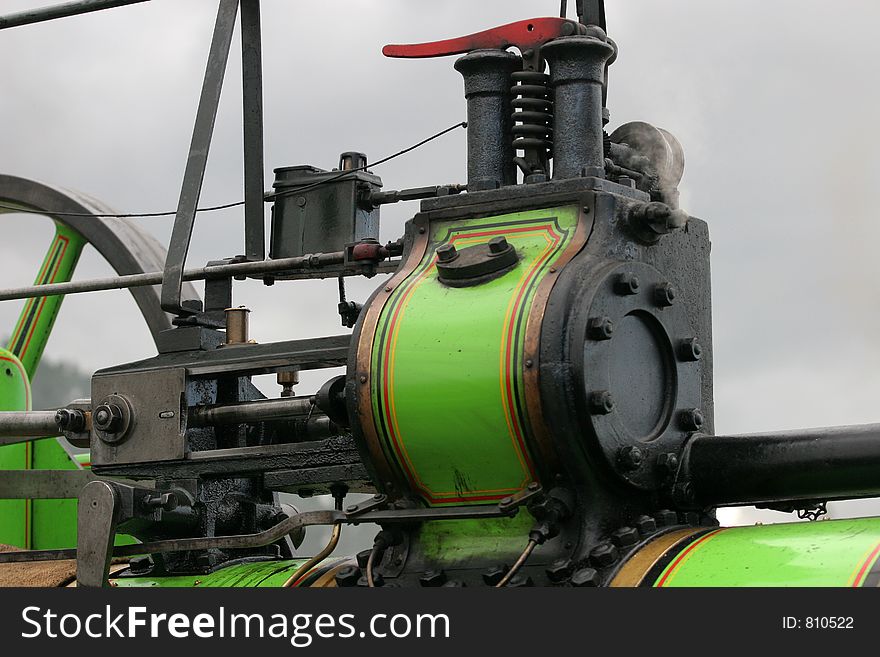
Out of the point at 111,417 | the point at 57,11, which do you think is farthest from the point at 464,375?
the point at 57,11

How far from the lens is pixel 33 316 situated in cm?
744

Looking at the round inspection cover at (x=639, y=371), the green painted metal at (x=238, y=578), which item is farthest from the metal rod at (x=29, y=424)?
the round inspection cover at (x=639, y=371)

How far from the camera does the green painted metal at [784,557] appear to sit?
2.92m

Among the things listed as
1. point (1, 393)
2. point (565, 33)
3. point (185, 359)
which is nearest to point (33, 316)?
point (1, 393)

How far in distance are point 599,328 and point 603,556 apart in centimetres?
52

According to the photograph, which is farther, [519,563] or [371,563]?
[371,563]

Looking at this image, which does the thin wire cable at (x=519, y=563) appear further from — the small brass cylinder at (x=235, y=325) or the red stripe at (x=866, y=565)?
the small brass cylinder at (x=235, y=325)

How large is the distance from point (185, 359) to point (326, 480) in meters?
0.58

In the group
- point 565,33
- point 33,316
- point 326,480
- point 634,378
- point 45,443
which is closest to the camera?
point 634,378

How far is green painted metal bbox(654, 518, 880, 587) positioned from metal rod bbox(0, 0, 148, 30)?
8.67 feet

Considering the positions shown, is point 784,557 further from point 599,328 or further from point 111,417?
point 111,417

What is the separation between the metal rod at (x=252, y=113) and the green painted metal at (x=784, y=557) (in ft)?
6.35

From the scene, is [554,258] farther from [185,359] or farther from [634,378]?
[185,359]

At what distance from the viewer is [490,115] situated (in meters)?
3.91
